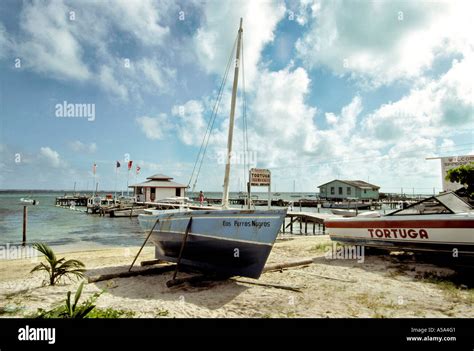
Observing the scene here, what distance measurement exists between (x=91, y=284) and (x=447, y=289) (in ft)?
29.0

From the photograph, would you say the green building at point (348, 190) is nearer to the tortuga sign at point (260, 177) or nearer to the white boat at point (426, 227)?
the white boat at point (426, 227)

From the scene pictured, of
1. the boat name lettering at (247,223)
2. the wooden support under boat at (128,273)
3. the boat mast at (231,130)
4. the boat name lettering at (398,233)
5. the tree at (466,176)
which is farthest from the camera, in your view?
the tree at (466,176)

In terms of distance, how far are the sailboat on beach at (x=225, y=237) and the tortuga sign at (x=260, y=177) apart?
822 millimetres

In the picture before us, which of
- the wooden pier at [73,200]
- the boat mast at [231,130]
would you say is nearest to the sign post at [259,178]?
the boat mast at [231,130]

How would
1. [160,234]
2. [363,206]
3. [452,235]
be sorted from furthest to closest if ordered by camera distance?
[363,206] < [160,234] < [452,235]

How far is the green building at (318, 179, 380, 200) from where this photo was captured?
57312 mm

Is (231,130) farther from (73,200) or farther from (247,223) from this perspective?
(73,200)

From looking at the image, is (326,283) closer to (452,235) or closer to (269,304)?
(269,304)

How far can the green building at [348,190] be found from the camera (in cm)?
5731

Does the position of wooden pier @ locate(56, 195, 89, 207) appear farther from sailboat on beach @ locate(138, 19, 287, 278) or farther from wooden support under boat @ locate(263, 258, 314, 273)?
wooden support under boat @ locate(263, 258, 314, 273)

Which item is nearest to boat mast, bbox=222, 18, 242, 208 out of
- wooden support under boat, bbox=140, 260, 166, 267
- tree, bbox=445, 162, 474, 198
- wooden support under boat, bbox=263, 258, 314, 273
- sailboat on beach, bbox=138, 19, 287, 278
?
sailboat on beach, bbox=138, 19, 287, 278
